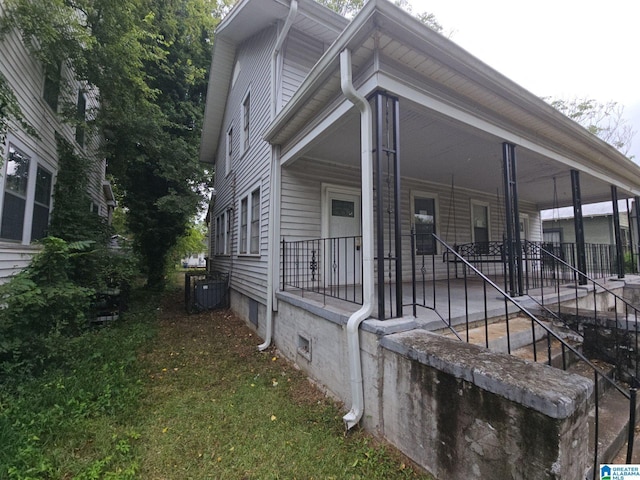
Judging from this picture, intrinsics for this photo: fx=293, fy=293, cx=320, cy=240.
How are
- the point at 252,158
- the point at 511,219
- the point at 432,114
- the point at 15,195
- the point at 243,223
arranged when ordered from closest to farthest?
the point at 432,114 → the point at 511,219 → the point at 15,195 → the point at 252,158 → the point at 243,223

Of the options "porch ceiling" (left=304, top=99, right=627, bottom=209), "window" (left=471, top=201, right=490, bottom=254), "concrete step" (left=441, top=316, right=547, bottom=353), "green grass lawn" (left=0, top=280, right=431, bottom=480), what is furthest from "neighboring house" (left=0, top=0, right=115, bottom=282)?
"window" (left=471, top=201, right=490, bottom=254)

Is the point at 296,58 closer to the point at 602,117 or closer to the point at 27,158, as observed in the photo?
the point at 27,158

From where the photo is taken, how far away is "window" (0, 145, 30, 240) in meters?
4.20

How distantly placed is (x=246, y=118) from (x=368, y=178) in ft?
18.9

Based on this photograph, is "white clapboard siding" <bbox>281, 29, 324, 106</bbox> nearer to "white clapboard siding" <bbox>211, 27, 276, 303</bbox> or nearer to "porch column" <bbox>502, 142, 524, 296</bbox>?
"white clapboard siding" <bbox>211, 27, 276, 303</bbox>

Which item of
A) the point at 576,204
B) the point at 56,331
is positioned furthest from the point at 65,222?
the point at 576,204

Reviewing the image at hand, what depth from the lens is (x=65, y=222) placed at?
5.84 m

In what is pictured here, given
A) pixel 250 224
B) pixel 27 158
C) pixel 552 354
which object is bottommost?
pixel 552 354

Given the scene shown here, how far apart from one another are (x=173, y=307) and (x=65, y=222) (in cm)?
357

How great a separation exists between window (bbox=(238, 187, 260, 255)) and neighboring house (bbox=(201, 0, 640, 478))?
0.06 m

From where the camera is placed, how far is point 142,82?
265 inches

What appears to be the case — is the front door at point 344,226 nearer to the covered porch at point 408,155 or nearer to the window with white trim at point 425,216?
the covered porch at point 408,155

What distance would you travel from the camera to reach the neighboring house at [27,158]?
13.6 ft

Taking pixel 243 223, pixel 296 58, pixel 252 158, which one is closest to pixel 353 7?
pixel 296 58
